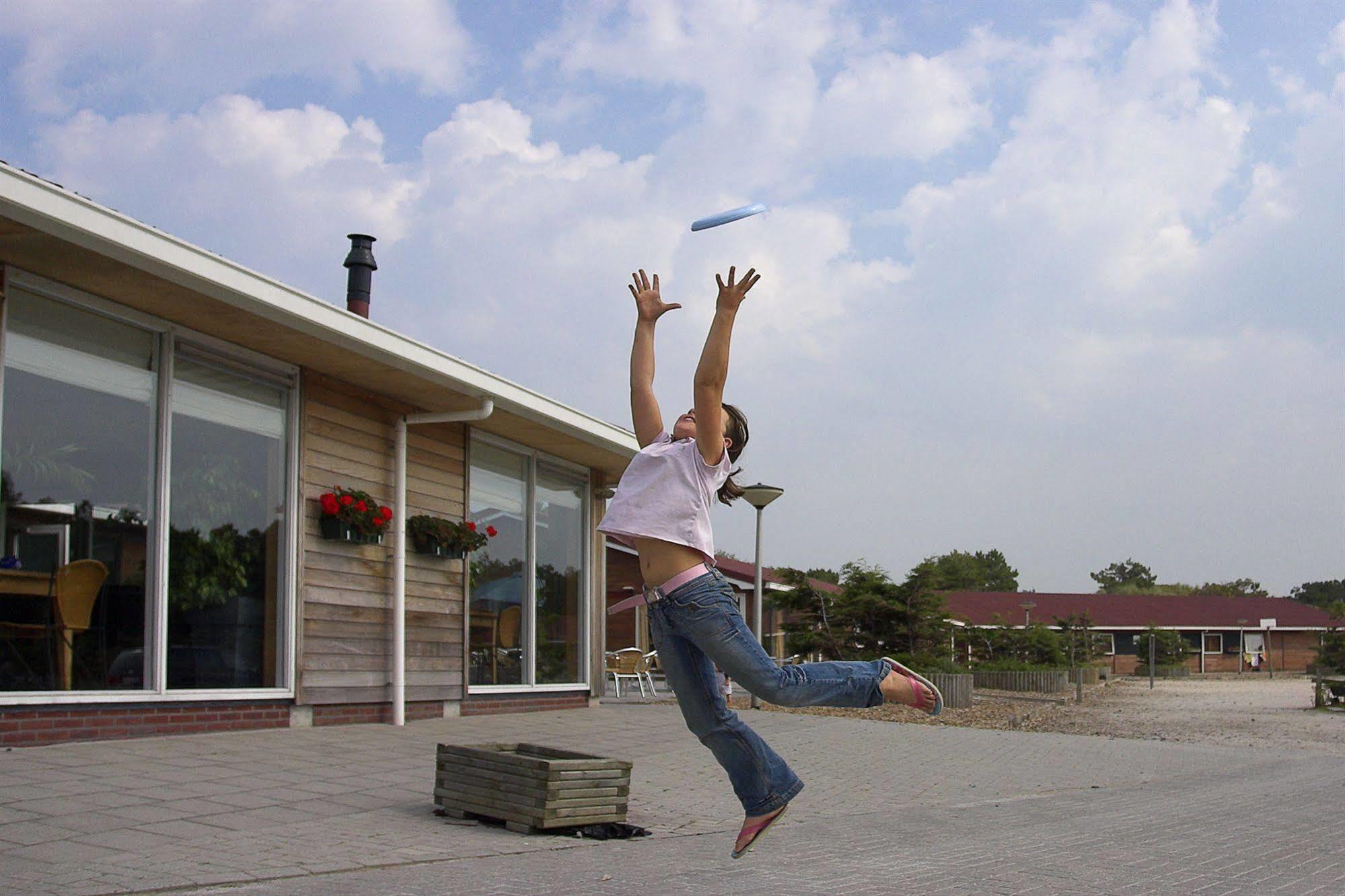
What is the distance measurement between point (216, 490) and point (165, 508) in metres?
0.69

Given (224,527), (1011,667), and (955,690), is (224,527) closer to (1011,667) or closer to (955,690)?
(955,690)

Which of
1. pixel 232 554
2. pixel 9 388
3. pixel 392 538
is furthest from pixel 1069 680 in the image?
pixel 9 388

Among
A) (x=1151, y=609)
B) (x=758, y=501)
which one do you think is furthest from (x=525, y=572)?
(x=1151, y=609)

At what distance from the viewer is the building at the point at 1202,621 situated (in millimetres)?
60500

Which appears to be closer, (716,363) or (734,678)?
(716,363)

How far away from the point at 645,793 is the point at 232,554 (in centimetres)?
394

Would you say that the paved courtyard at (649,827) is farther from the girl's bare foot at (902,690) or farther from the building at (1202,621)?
the building at (1202,621)

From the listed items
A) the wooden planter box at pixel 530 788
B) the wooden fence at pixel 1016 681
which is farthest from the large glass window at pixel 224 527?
the wooden fence at pixel 1016 681

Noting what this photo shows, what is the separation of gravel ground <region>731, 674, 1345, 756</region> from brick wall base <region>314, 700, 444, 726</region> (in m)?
3.84

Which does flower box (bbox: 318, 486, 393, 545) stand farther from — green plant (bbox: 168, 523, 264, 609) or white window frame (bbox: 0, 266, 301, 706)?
green plant (bbox: 168, 523, 264, 609)

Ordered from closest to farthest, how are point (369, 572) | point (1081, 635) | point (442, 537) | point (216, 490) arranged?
point (216, 490) < point (369, 572) < point (442, 537) < point (1081, 635)

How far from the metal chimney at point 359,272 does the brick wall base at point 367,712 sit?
14.6 feet

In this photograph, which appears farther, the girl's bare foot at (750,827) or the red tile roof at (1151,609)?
the red tile roof at (1151,609)

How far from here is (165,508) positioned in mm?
9148
